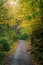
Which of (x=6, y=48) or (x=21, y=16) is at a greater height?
(x=21, y=16)


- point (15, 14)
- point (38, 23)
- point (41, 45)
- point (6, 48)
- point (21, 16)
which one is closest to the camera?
point (41, 45)

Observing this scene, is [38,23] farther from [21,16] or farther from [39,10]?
[21,16]

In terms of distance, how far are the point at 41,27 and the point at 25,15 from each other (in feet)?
25.3

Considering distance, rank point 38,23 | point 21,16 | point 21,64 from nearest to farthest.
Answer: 1. point 21,64
2. point 38,23
3. point 21,16

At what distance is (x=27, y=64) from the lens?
18.5 metres

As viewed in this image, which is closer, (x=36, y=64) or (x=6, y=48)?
(x=36, y=64)

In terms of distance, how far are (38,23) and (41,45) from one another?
116 inches

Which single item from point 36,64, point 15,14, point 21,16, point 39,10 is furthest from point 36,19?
point 15,14

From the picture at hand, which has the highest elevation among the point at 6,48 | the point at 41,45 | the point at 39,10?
the point at 39,10

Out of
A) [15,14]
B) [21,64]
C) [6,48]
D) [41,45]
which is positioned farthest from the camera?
[15,14]

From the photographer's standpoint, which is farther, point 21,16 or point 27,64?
point 21,16

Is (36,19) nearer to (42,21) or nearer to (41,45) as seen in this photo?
(42,21)

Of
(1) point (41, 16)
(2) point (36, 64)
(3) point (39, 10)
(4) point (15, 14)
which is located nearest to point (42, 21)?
(1) point (41, 16)

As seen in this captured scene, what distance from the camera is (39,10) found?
19.2 m
